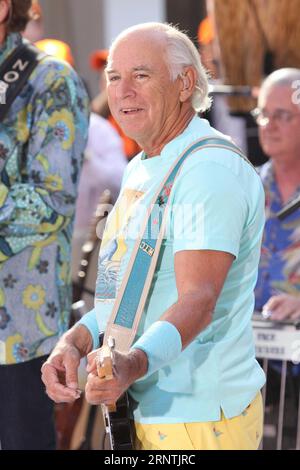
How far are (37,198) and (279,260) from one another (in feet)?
4.64

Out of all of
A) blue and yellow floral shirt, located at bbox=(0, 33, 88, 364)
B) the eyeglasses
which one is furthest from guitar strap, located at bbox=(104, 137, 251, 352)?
the eyeglasses

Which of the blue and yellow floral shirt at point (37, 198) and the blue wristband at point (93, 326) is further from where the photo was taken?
the blue and yellow floral shirt at point (37, 198)

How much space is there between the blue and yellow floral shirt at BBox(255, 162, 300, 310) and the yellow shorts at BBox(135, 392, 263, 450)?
1707 mm

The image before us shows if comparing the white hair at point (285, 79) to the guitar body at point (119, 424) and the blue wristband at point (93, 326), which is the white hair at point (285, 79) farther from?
the guitar body at point (119, 424)

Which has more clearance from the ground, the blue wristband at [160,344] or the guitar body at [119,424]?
the blue wristband at [160,344]

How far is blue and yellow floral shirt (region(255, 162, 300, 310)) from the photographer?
13.2 feet

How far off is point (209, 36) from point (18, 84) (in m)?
3.43

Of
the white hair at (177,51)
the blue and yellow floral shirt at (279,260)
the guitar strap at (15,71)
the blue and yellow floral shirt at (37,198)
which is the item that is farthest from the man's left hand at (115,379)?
the blue and yellow floral shirt at (279,260)

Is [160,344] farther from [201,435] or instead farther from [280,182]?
[280,182]

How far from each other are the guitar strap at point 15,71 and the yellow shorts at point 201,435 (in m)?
1.12

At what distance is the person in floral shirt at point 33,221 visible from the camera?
2.97 meters

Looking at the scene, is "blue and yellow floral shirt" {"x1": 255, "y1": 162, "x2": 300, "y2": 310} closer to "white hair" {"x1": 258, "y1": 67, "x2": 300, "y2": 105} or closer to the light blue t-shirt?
"white hair" {"x1": 258, "y1": 67, "x2": 300, "y2": 105}

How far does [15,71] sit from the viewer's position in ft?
9.96
